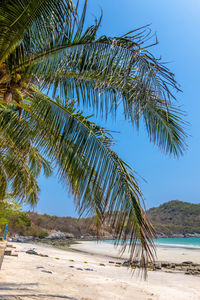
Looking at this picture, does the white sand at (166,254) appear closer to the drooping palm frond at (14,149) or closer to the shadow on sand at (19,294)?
the drooping palm frond at (14,149)

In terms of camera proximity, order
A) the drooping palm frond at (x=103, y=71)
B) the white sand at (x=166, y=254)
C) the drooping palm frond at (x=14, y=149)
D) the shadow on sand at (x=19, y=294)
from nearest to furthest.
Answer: the drooping palm frond at (x=103, y=71) → the shadow on sand at (x=19, y=294) → the drooping palm frond at (x=14, y=149) → the white sand at (x=166, y=254)

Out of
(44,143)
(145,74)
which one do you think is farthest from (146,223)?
(44,143)

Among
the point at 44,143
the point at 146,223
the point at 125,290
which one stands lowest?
the point at 125,290

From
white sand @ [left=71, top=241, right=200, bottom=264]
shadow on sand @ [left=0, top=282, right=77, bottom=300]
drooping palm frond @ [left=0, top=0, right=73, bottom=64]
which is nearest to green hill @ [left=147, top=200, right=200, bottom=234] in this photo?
white sand @ [left=71, top=241, right=200, bottom=264]

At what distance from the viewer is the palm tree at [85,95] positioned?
9.23 feet

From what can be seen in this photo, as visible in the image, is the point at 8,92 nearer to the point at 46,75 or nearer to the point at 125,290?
the point at 46,75

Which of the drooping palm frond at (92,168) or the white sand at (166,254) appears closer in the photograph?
the drooping palm frond at (92,168)

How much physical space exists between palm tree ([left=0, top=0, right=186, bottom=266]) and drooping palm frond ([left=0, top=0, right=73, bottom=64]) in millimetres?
11

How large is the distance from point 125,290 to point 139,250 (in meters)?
2.74

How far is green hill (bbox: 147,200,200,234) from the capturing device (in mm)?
63700

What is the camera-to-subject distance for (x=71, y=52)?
10.3 feet

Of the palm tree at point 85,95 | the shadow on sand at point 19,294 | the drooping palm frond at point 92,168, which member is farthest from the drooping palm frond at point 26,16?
the shadow on sand at point 19,294

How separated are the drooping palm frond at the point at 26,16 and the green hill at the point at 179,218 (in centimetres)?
6461

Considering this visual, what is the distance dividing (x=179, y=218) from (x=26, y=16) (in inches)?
2813
